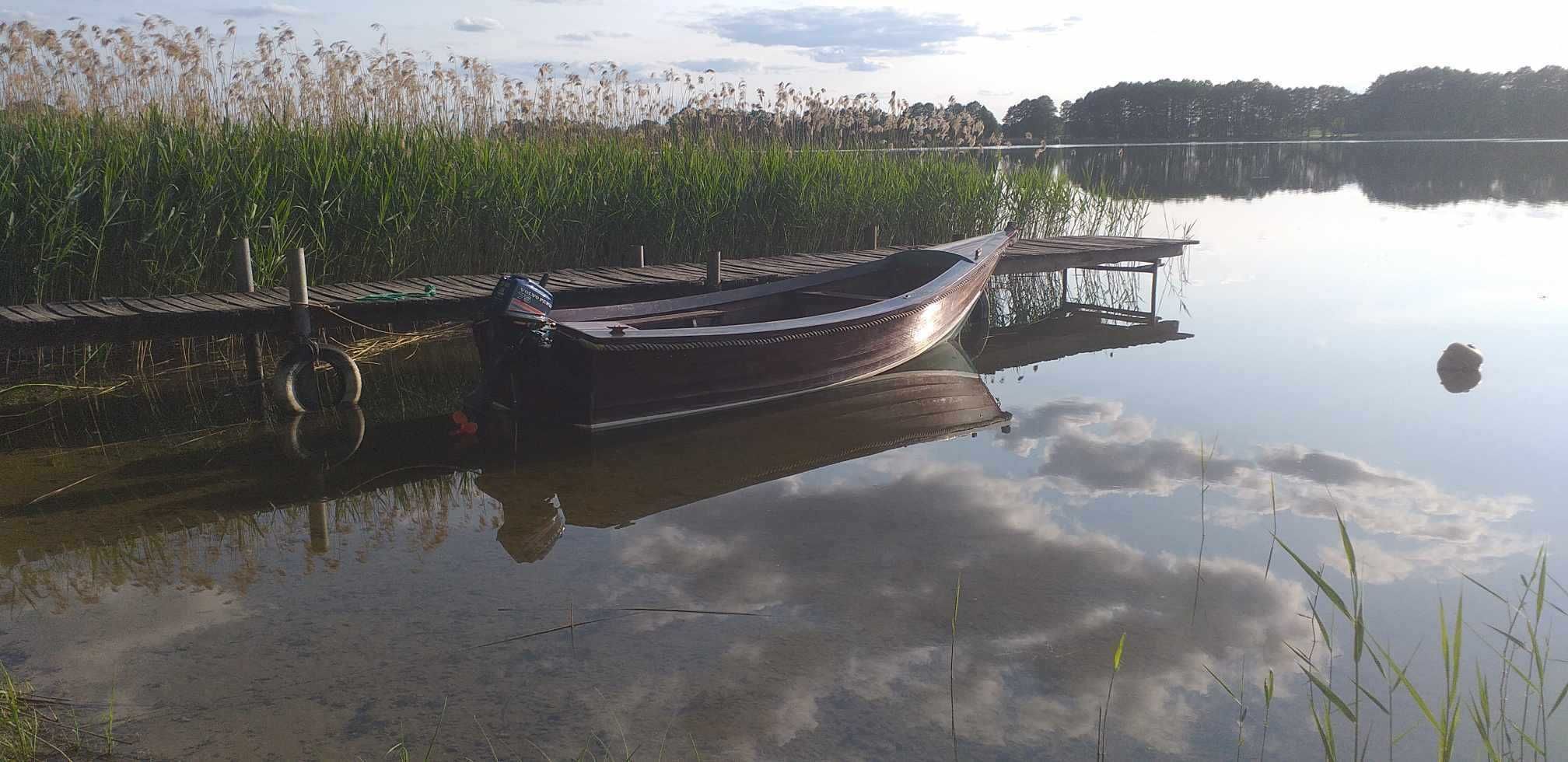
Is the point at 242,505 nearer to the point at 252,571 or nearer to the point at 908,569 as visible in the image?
the point at 252,571

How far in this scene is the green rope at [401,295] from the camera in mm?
6785

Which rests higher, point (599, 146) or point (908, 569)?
point (599, 146)

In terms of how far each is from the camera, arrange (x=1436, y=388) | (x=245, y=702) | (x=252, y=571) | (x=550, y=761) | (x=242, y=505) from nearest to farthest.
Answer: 1. (x=550, y=761)
2. (x=245, y=702)
3. (x=252, y=571)
4. (x=242, y=505)
5. (x=1436, y=388)

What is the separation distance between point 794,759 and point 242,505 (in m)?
3.18

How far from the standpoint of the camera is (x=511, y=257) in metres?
9.28

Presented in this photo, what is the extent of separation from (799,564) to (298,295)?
3.74m

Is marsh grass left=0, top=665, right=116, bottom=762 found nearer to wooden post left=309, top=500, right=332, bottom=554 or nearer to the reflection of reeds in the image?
the reflection of reeds

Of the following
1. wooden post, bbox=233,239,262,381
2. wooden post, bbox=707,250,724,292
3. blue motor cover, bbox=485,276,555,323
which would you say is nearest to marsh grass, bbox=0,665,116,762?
blue motor cover, bbox=485,276,555,323

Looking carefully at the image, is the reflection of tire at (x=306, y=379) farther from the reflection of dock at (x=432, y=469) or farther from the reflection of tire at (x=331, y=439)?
the reflection of dock at (x=432, y=469)

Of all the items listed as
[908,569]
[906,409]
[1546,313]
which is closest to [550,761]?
[908,569]

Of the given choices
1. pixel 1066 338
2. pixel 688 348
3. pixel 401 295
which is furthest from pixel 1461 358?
pixel 401 295

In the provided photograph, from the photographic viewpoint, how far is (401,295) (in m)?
6.98

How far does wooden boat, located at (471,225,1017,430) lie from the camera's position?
5.91 metres

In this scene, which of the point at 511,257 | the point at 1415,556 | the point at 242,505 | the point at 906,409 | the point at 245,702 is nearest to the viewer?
the point at 245,702
